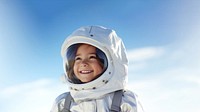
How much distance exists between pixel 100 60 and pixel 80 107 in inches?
18.8

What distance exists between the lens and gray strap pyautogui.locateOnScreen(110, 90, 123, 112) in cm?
300

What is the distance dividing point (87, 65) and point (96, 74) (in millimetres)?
129

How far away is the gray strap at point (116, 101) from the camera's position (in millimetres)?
3002

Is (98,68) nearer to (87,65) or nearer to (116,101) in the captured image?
(87,65)

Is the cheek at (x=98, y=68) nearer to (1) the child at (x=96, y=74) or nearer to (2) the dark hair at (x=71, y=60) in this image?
(1) the child at (x=96, y=74)

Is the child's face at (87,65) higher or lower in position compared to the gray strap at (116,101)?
higher

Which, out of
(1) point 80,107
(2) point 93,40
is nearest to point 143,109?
(1) point 80,107

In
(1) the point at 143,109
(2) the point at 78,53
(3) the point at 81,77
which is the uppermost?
(2) the point at 78,53

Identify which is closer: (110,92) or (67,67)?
(110,92)

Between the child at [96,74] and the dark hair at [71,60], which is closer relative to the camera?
the child at [96,74]

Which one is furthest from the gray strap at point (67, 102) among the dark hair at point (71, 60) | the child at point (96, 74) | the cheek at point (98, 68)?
the cheek at point (98, 68)

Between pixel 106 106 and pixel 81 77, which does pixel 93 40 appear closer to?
pixel 81 77

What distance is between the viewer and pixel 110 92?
10.4 feet

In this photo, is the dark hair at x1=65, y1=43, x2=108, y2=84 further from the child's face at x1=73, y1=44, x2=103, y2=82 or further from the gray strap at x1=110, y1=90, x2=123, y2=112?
the gray strap at x1=110, y1=90, x2=123, y2=112
